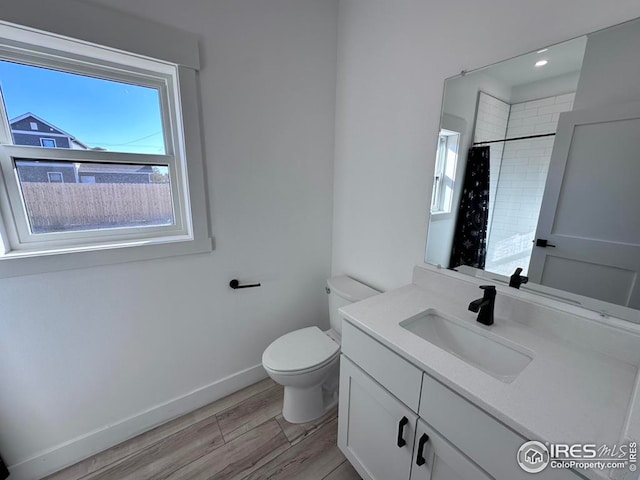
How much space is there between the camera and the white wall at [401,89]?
0.93 metres

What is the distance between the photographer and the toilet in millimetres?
1364

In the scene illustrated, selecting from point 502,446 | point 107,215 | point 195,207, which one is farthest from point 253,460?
point 107,215

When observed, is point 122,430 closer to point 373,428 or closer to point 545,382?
point 373,428

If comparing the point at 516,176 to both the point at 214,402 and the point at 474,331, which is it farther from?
the point at 214,402

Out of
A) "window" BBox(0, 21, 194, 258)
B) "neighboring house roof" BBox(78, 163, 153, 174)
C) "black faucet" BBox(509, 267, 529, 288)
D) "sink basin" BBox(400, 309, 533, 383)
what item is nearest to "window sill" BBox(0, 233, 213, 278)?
"window" BBox(0, 21, 194, 258)

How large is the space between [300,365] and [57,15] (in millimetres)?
1824

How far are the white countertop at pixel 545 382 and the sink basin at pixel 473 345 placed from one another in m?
0.03

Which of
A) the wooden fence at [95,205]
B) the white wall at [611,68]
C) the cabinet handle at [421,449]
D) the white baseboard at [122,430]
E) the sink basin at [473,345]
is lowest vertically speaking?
the white baseboard at [122,430]

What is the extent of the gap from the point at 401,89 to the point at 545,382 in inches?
54.3

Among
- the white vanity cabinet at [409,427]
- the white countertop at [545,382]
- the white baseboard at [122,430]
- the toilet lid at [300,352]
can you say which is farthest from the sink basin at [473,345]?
the white baseboard at [122,430]

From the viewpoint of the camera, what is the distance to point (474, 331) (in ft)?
3.25

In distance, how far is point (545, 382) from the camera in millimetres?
708

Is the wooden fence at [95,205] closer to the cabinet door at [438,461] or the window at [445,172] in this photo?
the window at [445,172]

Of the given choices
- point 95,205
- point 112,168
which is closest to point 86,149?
point 112,168
